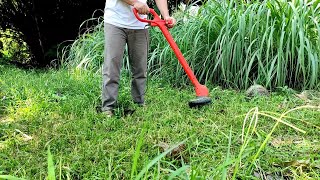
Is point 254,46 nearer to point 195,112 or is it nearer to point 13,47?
point 195,112

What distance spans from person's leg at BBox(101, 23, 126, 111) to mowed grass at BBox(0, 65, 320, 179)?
0.11 meters

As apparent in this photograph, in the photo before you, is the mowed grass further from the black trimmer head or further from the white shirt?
the white shirt

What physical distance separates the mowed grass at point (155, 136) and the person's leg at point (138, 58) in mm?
121

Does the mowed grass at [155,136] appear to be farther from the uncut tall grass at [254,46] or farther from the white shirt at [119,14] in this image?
the white shirt at [119,14]

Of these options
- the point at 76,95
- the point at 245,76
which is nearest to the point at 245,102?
the point at 245,76

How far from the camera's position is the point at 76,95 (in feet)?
11.6

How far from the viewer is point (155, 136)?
2252 millimetres

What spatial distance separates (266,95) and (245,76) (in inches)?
15.7

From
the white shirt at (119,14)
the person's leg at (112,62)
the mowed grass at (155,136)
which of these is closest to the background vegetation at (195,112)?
the mowed grass at (155,136)

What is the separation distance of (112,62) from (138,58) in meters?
0.27

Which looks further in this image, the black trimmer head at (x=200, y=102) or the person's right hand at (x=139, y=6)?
the black trimmer head at (x=200, y=102)

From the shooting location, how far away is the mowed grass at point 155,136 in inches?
69.4

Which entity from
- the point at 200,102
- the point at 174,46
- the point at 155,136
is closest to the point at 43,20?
the point at 174,46

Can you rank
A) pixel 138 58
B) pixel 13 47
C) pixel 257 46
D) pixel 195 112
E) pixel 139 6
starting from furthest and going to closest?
pixel 13 47
pixel 257 46
pixel 138 58
pixel 195 112
pixel 139 6
